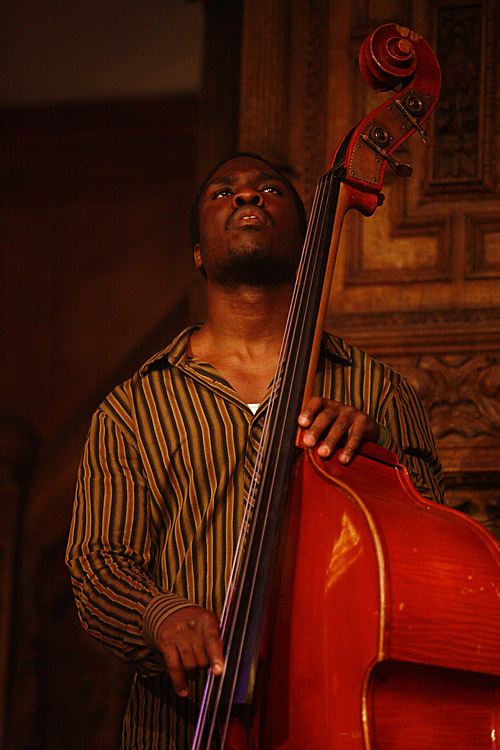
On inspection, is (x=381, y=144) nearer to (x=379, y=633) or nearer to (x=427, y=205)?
(x=379, y=633)

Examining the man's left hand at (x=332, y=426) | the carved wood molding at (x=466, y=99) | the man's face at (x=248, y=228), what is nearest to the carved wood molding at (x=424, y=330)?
the carved wood molding at (x=466, y=99)

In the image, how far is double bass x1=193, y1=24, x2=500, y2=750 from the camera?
36.7 inches

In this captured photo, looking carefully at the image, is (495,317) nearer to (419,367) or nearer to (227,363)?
(419,367)

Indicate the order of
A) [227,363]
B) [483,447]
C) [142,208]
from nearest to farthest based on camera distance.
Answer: [227,363] → [483,447] → [142,208]

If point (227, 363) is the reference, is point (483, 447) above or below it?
below

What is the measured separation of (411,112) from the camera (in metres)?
1.33

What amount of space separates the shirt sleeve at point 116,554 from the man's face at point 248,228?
0.96ft

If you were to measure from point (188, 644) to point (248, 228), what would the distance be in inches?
26.2

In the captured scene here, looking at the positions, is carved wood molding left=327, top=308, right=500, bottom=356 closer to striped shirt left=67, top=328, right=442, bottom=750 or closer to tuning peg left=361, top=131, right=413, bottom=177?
striped shirt left=67, top=328, right=442, bottom=750

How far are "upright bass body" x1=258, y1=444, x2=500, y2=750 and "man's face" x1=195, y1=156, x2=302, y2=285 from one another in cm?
49

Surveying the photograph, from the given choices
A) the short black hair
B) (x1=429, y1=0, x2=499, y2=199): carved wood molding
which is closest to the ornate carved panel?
(x1=429, y1=0, x2=499, y2=199): carved wood molding

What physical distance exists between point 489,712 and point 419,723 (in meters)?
0.08

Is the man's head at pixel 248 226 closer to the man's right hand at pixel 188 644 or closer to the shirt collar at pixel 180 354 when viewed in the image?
the shirt collar at pixel 180 354

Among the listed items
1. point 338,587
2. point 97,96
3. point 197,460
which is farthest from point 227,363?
point 97,96
